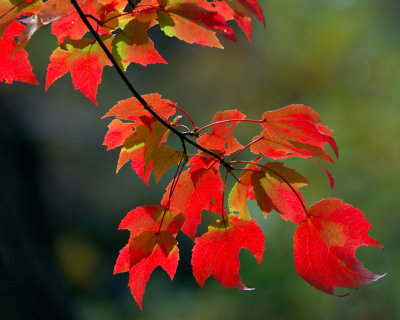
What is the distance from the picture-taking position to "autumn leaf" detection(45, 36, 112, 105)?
542 millimetres

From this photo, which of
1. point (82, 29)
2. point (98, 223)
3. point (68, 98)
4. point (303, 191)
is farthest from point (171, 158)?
point (68, 98)

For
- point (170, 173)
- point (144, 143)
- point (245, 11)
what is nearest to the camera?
point (245, 11)

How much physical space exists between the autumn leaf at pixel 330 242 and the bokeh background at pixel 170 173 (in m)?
2.10

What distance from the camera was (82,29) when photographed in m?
0.59

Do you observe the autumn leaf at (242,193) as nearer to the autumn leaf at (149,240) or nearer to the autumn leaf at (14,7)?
the autumn leaf at (149,240)

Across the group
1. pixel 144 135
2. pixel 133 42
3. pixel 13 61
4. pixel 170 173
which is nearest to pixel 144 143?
pixel 144 135

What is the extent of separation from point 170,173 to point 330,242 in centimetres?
247

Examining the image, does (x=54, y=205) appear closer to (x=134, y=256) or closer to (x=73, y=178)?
(x=73, y=178)

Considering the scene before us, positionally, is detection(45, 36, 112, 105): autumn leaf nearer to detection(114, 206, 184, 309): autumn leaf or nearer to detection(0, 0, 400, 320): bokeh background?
detection(114, 206, 184, 309): autumn leaf

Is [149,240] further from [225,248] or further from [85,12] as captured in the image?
[85,12]

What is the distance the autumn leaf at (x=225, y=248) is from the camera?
0.53 metres

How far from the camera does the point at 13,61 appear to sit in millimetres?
595

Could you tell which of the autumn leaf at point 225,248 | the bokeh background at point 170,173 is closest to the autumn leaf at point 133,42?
the autumn leaf at point 225,248

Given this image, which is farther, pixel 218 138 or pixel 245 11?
pixel 218 138
